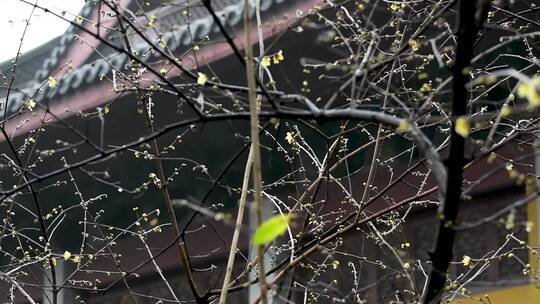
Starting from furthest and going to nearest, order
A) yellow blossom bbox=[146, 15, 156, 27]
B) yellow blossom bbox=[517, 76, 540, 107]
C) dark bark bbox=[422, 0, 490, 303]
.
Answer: yellow blossom bbox=[146, 15, 156, 27] → dark bark bbox=[422, 0, 490, 303] → yellow blossom bbox=[517, 76, 540, 107]

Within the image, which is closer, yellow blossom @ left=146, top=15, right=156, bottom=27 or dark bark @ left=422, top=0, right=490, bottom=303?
dark bark @ left=422, top=0, right=490, bottom=303

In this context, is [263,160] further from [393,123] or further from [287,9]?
[393,123]

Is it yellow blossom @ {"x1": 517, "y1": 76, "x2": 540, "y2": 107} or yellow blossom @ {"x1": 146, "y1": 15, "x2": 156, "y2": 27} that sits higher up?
yellow blossom @ {"x1": 146, "y1": 15, "x2": 156, "y2": 27}

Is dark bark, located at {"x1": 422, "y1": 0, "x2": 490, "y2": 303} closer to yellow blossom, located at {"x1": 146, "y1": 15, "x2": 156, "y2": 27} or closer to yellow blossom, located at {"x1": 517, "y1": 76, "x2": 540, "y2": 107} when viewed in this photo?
yellow blossom, located at {"x1": 517, "y1": 76, "x2": 540, "y2": 107}

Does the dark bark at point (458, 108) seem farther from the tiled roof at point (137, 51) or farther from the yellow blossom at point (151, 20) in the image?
the tiled roof at point (137, 51)

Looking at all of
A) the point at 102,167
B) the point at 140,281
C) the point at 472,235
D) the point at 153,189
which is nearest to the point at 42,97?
the point at 102,167

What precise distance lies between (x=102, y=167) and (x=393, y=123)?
3554mm

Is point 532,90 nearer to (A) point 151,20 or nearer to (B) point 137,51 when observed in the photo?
(A) point 151,20

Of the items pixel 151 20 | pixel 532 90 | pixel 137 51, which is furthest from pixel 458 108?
pixel 137 51

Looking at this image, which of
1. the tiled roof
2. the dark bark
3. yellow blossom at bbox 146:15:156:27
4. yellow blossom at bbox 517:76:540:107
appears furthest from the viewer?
the tiled roof

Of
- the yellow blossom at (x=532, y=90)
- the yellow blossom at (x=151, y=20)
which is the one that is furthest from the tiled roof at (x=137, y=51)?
the yellow blossom at (x=532, y=90)

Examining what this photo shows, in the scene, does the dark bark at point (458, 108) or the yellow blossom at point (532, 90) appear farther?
the dark bark at point (458, 108)

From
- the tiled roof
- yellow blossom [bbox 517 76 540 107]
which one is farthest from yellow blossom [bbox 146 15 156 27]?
yellow blossom [bbox 517 76 540 107]

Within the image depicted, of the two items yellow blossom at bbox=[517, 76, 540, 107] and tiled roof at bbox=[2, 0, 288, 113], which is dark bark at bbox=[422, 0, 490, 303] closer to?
yellow blossom at bbox=[517, 76, 540, 107]
